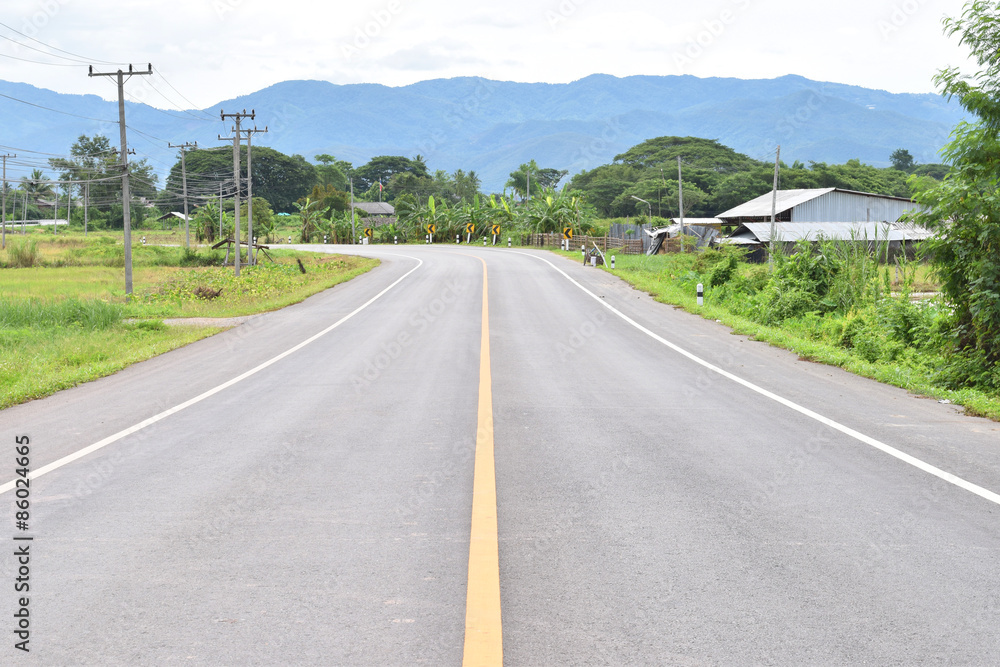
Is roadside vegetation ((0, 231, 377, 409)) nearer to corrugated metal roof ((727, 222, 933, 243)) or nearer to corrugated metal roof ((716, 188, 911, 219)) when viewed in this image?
corrugated metal roof ((727, 222, 933, 243))

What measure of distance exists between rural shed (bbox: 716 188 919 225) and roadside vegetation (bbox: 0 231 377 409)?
3155 centimetres

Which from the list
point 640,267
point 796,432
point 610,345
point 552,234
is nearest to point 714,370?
point 610,345

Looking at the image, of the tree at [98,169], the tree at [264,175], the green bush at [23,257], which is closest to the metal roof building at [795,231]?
the green bush at [23,257]

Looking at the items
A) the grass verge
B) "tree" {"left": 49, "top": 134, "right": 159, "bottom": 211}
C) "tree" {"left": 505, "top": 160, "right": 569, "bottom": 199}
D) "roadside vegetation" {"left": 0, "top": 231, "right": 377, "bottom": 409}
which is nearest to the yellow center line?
the grass verge

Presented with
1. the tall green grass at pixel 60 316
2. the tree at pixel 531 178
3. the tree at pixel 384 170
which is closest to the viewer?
the tall green grass at pixel 60 316

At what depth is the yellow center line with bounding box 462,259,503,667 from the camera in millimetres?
3250

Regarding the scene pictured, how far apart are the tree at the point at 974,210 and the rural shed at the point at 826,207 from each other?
164 feet

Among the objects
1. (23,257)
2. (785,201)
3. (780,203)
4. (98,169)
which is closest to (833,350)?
(23,257)

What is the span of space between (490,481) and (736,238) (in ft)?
172

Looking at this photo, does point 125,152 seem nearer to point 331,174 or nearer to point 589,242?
point 589,242

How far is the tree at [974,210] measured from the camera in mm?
10305

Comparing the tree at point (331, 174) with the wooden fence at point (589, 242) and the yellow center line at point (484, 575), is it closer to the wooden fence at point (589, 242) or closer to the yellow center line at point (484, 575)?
the wooden fence at point (589, 242)

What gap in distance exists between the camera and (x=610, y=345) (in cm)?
1491

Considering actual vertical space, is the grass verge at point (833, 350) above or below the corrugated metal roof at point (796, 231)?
below
